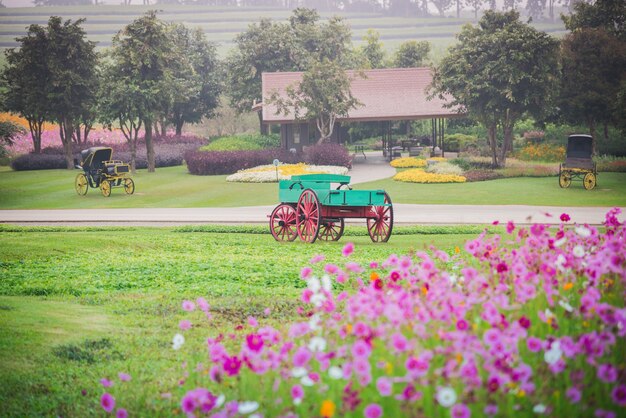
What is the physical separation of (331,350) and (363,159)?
141 ft

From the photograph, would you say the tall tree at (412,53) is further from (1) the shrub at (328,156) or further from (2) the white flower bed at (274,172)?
(2) the white flower bed at (274,172)

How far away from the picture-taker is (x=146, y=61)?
1581 inches

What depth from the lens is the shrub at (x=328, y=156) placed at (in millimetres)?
40219

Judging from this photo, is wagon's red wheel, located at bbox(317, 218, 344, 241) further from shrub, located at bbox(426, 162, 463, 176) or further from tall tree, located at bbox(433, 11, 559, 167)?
tall tree, located at bbox(433, 11, 559, 167)

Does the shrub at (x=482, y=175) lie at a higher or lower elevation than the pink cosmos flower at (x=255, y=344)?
lower

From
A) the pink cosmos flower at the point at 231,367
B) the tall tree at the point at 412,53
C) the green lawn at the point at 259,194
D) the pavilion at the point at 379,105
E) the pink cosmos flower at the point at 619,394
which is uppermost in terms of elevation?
the tall tree at the point at 412,53

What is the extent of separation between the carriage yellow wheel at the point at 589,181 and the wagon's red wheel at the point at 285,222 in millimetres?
17401

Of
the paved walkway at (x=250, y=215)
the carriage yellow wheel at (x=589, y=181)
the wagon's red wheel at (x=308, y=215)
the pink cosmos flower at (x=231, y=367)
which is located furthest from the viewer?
the carriage yellow wheel at (x=589, y=181)

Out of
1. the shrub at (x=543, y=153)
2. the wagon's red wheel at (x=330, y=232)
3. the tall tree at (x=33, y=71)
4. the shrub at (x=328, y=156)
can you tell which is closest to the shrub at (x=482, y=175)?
the shrub at (x=328, y=156)

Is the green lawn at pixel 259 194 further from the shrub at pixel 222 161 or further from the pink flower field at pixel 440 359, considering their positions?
the pink flower field at pixel 440 359

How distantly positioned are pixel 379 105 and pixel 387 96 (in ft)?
4.66

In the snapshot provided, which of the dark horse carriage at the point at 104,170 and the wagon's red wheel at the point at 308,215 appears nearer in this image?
the wagon's red wheel at the point at 308,215

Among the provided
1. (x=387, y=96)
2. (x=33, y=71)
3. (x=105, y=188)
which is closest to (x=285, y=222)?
(x=105, y=188)

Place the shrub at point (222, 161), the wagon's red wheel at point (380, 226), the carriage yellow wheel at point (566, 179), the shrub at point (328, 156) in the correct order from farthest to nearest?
the shrub at point (328, 156) → the shrub at point (222, 161) → the carriage yellow wheel at point (566, 179) → the wagon's red wheel at point (380, 226)
